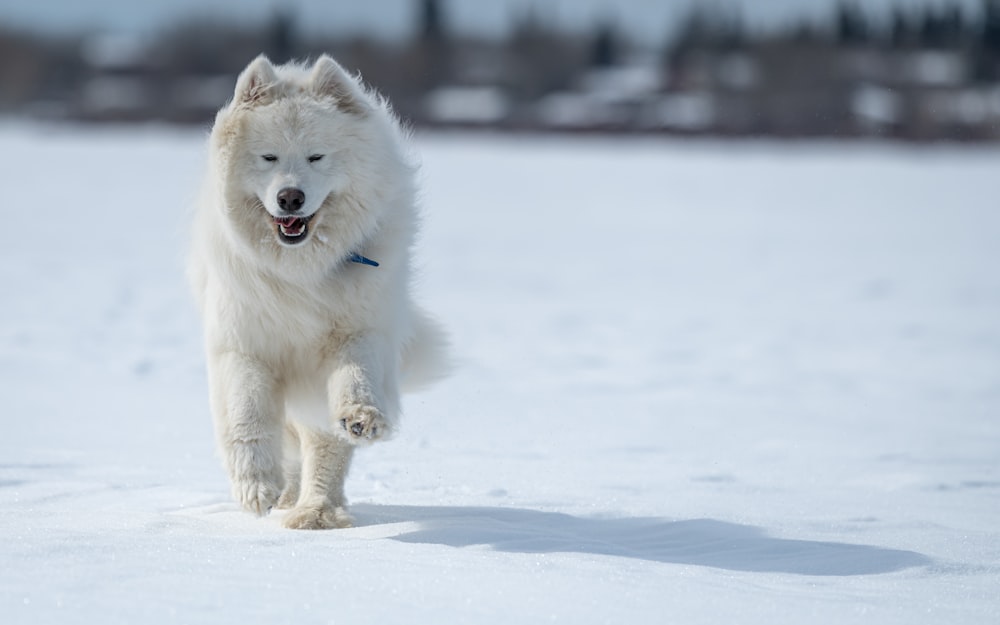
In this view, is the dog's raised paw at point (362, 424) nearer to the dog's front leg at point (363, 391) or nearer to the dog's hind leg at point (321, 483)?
the dog's front leg at point (363, 391)

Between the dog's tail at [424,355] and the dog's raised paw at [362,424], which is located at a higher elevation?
the dog's raised paw at [362,424]

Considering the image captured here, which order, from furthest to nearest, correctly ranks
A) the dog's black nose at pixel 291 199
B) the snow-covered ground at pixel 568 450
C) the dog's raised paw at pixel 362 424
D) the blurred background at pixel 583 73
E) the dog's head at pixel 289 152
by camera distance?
the blurred background at pixel 583 73 → the dog's head at pixel 289 152 → the dog's black nose at pixel 291 199 → the dog's raised paw at pixel 362 424 → the snow-covered ground at pixel 568 450

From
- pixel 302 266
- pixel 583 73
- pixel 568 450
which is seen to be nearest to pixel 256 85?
pixel 302 266

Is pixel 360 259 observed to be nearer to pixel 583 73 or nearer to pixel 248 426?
pixel 248 426

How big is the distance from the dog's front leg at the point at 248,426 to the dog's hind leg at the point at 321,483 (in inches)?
10.1

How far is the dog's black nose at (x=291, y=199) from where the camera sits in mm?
4062

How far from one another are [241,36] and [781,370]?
7883 centimetres

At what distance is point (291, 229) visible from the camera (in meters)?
4.19

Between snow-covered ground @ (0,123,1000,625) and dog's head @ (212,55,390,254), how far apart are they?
2.05 ft

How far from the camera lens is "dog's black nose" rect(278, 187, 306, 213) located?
406 cm

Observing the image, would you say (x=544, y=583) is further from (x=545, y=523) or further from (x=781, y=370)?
(x=781, y=370)

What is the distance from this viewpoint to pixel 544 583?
135 inches

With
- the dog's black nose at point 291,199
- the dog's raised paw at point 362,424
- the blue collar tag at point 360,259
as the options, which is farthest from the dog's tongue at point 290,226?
the dog's raised paw at point 362,424

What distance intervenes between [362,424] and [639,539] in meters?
1.06
